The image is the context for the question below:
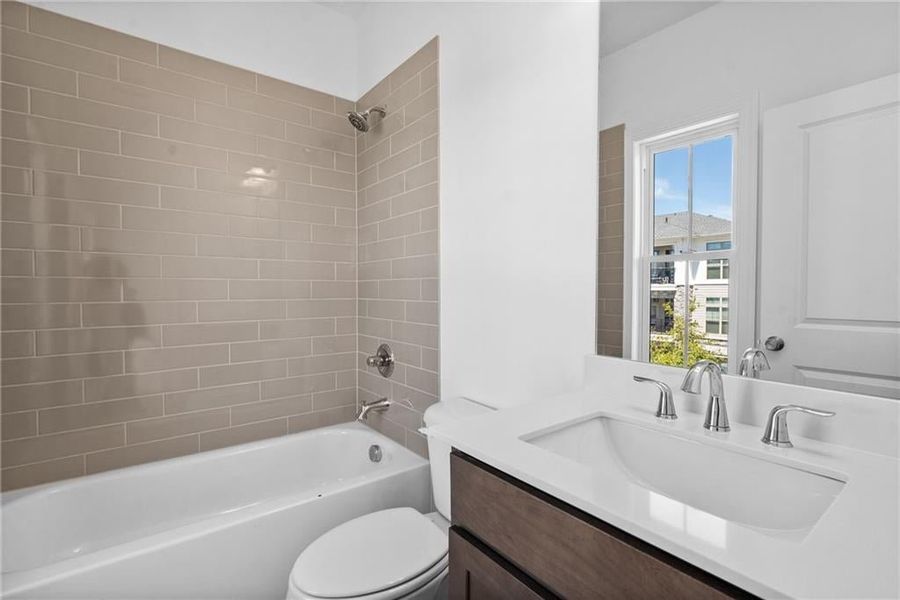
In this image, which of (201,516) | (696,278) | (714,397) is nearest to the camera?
(714,397)

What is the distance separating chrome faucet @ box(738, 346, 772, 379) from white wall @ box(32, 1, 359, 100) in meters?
2.26

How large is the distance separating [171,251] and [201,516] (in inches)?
45.0

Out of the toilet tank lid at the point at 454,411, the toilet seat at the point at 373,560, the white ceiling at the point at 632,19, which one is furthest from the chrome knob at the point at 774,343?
the toilet seat at the point at 373,560

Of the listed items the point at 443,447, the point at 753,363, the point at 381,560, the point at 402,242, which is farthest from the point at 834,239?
the point at 402,242

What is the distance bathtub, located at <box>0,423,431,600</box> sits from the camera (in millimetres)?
1262

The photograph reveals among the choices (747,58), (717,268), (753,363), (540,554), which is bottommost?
(540,554)

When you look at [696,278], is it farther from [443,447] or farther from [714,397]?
[443,447]

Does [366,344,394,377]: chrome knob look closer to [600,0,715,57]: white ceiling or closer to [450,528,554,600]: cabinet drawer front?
[450,528,554,600]: cabinet drawer front

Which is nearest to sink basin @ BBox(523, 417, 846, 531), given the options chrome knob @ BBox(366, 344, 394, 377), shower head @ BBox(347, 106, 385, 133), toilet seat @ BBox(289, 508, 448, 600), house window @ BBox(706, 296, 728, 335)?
house window @ BBox(706, 296, 728, 335)

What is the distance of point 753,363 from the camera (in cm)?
97

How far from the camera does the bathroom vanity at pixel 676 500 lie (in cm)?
51

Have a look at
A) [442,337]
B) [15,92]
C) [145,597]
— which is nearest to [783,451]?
[442,337]

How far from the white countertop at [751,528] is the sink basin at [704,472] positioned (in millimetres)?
22

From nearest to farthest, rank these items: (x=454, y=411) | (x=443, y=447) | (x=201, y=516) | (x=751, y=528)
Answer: (x=751, y=528)
(x=443, y=447)
(x=454, y=411)
(x=201, y=516)
